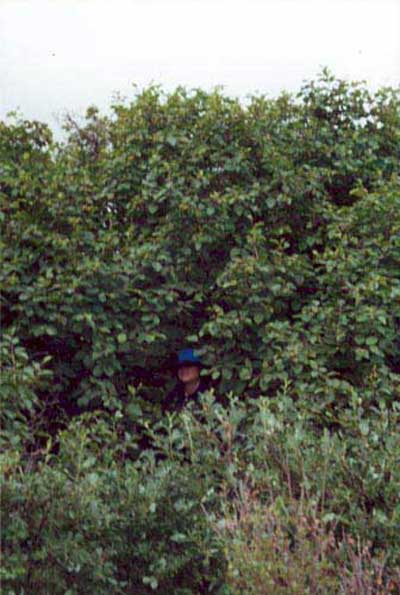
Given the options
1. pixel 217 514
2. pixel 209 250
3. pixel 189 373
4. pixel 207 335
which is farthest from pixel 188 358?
pixel 217 514

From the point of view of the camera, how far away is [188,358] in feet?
21.6

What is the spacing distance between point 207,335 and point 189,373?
11.3 inches

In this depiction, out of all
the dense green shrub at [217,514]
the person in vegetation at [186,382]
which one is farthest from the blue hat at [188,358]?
the dense green shrub at [217,514]

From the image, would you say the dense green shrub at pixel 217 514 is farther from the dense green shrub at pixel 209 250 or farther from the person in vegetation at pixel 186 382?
the person in vegetation at pixel 186 382

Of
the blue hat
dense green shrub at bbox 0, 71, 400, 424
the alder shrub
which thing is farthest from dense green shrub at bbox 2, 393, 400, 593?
the blue hat

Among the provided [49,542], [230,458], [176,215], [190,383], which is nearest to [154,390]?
[190,383]

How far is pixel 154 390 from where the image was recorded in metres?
6.60

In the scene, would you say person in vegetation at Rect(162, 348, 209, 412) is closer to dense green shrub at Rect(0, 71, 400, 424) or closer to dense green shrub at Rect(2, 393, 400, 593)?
dense green shrub at Rect(0, 71, 400, 424)

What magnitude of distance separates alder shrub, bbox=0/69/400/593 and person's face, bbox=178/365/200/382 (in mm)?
130

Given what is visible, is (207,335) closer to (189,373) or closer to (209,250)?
(189,373)

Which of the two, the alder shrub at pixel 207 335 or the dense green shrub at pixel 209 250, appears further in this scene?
the dense green shrub at pixel 209 250

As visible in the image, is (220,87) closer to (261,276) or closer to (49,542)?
(261,276)

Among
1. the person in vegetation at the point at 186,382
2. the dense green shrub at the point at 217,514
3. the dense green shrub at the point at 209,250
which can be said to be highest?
the dense green shrub at the point at 209,250

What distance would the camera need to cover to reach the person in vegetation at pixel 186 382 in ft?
21.6
